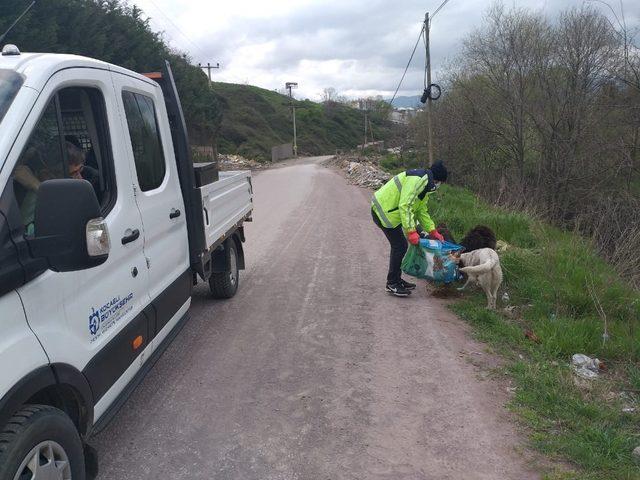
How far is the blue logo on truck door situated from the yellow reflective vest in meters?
3.63

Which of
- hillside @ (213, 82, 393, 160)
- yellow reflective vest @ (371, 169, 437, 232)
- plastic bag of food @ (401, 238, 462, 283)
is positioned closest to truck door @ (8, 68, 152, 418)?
yellow reflective vest @ (371, 169, 437, 232)

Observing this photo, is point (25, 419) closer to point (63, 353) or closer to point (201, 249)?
point (63, 353)

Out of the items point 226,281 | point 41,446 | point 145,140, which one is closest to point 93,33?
point 226,281

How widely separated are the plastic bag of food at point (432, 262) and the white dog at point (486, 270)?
17cm

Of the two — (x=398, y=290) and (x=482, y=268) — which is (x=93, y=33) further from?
(x=482, y=268)

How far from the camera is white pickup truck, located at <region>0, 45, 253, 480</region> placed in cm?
206

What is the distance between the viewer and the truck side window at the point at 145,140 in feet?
11.6

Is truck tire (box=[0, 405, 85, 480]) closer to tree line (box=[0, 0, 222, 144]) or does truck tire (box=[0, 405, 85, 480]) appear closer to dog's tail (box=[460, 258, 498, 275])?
dog's tail (box=[460, 258, 498, 275])

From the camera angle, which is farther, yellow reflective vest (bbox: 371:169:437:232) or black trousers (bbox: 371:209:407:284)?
black trousers (bbox: 371:209:407:284)

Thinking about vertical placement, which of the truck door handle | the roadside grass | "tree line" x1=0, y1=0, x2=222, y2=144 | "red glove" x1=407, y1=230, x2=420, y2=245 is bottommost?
the roadside grass

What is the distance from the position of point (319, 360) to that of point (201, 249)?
1.42m

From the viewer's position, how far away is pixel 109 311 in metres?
2.89

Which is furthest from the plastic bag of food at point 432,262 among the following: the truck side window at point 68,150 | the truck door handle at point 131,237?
the truck side window at point 68,150

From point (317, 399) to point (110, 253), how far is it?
6.29 feet
